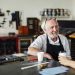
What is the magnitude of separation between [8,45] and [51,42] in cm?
240

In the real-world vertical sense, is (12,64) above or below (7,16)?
below

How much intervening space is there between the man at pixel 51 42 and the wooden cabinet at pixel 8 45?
2.24 metres

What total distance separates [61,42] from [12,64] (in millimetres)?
975

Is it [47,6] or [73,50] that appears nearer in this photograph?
[73,50]

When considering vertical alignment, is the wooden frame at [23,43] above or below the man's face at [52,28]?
below

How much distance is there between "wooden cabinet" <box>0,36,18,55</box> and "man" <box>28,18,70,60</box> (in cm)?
224

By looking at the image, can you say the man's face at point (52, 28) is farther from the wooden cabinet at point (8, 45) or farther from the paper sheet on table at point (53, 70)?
the wooden cabinet at point (8, 45)

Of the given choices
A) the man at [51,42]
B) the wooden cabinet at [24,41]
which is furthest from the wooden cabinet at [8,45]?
the man at [51,42]

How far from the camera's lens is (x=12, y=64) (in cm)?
243

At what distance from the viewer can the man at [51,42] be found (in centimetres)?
306

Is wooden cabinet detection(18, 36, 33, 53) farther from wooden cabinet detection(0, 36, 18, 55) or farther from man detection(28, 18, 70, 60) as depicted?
man detection(28, 18, 70, 60)

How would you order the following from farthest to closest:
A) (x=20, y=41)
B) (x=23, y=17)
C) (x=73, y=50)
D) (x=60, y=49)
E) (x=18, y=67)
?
(x=23, y=17), (x=20, y=41), (x=73, y=50), (x=60, y=49), (x=18, y=67)

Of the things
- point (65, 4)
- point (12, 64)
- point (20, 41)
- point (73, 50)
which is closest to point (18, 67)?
point (12, 64)

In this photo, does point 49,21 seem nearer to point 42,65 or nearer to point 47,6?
point 42,65
